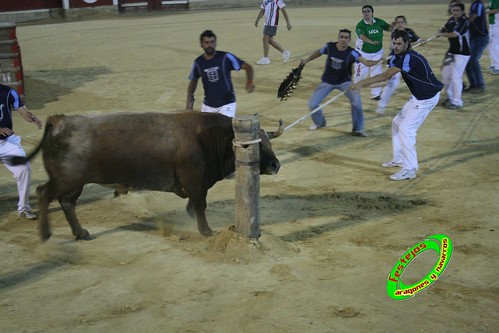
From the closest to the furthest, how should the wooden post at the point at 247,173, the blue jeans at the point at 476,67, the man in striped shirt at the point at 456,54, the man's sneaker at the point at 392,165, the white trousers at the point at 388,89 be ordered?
the wooden post at the point at 247,173 → the man's sneaker at the point at 392,165 → the white trousers at the point at 388,89 → the man in striped shirt at the point at 456,54 → the blue jeans at the point at 476,67

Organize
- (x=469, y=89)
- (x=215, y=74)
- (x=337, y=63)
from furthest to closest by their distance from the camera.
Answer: (x=469, y=89)
(x=337, y=63)
(x=215, y=74)

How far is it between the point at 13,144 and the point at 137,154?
2.02 meters

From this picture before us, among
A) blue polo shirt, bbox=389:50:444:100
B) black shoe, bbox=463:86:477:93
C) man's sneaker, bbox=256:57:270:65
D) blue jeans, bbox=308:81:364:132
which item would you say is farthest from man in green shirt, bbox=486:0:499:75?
blue polo shirt, bbox=389:50:444:100

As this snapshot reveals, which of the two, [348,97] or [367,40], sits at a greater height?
[367,40]

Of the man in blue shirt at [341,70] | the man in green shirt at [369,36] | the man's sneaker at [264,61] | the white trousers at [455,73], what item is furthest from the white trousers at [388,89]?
the man's sneaker at [264,61]

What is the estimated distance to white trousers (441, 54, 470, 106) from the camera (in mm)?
13773

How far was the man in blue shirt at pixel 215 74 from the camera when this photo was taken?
922cm

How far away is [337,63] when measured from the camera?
11.6 meters

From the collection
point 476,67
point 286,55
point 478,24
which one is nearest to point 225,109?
point 476,67

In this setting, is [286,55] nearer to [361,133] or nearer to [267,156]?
[361,133]

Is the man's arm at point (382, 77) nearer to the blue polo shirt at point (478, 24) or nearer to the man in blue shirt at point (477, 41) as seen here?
the man in blue shirt at point (477, 41)

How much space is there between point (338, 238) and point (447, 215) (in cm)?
164

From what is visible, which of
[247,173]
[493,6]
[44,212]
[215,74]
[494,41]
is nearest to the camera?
[247,173]

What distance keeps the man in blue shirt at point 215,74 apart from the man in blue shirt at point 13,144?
2101 mm
